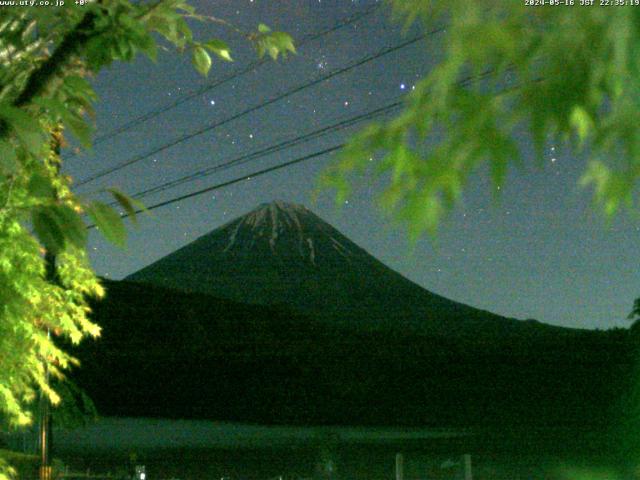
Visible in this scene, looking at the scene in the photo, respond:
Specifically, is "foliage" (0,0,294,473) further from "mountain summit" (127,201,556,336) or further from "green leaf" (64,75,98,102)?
"mountain summit" (127,201,556,336)

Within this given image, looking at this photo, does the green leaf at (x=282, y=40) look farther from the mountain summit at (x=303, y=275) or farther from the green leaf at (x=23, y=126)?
the mountain summit at (x=303, y=275)

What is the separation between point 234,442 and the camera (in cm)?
3145

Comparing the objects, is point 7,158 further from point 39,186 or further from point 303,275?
point 303,275

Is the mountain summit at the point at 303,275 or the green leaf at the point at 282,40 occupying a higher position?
the mountain summit at the point at 303,275

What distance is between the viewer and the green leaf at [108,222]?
70.7 inches

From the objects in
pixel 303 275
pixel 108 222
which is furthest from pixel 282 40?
pixel 303 275

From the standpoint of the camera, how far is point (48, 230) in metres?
1.84

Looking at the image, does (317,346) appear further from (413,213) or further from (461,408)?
(413,213)

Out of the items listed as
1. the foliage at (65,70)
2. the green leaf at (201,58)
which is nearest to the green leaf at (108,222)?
the foliage at (65,70)

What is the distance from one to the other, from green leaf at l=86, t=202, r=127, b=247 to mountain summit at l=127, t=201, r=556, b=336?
69.1m

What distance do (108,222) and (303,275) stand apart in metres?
96.2

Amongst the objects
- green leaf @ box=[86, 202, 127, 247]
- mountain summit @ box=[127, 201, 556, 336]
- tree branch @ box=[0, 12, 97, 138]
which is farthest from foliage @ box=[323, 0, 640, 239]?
mountain summit @ box=[127, 201, 556, 336]

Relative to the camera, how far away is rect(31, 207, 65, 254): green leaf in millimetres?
1833

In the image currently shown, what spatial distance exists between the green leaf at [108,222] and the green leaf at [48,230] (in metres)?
0.08
